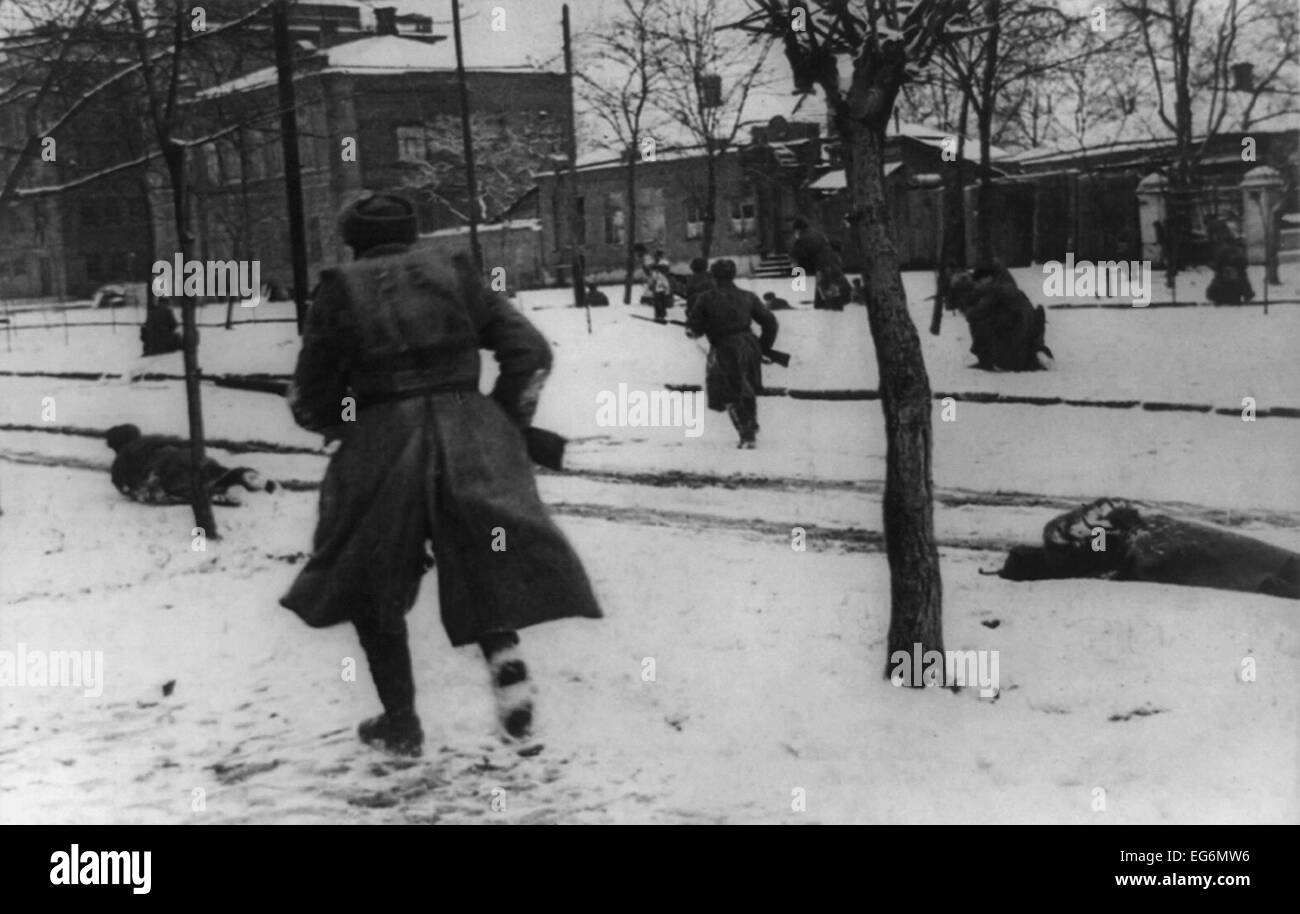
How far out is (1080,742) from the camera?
16.3 ft

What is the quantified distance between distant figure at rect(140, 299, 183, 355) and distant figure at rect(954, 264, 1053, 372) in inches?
430

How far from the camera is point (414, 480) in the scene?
185 inches

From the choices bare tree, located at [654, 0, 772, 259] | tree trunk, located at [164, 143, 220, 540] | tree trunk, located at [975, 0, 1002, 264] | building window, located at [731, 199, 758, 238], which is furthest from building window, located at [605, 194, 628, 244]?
tree trunk, located at [164, 143, 220, 540]

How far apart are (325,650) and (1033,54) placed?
12598 mm

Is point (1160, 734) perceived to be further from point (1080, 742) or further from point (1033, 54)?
point (1033, 54)

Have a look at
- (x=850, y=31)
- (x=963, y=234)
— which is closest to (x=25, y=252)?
(x=850, y=31)

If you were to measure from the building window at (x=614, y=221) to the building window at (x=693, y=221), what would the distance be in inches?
63.9

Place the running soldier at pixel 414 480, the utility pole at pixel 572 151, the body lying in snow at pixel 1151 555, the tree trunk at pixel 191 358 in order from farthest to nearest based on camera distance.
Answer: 1. the utility pole at pixel 572 151
2. the tree trunk at pixel 191 358
3. the body lying in snow at pixel 1151 555
4. the running soldier at pixel 414 480

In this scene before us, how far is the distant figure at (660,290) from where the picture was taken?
2058 cm

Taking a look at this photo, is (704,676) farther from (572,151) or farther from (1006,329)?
(572,151)

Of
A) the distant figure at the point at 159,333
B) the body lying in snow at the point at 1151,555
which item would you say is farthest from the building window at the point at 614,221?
the body lying in snow at the point at 1151,555

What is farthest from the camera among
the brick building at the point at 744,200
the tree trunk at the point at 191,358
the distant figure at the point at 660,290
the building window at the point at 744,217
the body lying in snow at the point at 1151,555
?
the building window at the point at 744,217

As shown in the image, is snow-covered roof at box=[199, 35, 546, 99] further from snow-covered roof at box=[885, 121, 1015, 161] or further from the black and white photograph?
snow-covered roof at box=[885, 121, 1015, 161]

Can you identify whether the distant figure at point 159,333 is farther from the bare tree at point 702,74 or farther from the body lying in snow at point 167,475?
the body lying in snow at point 167,475
